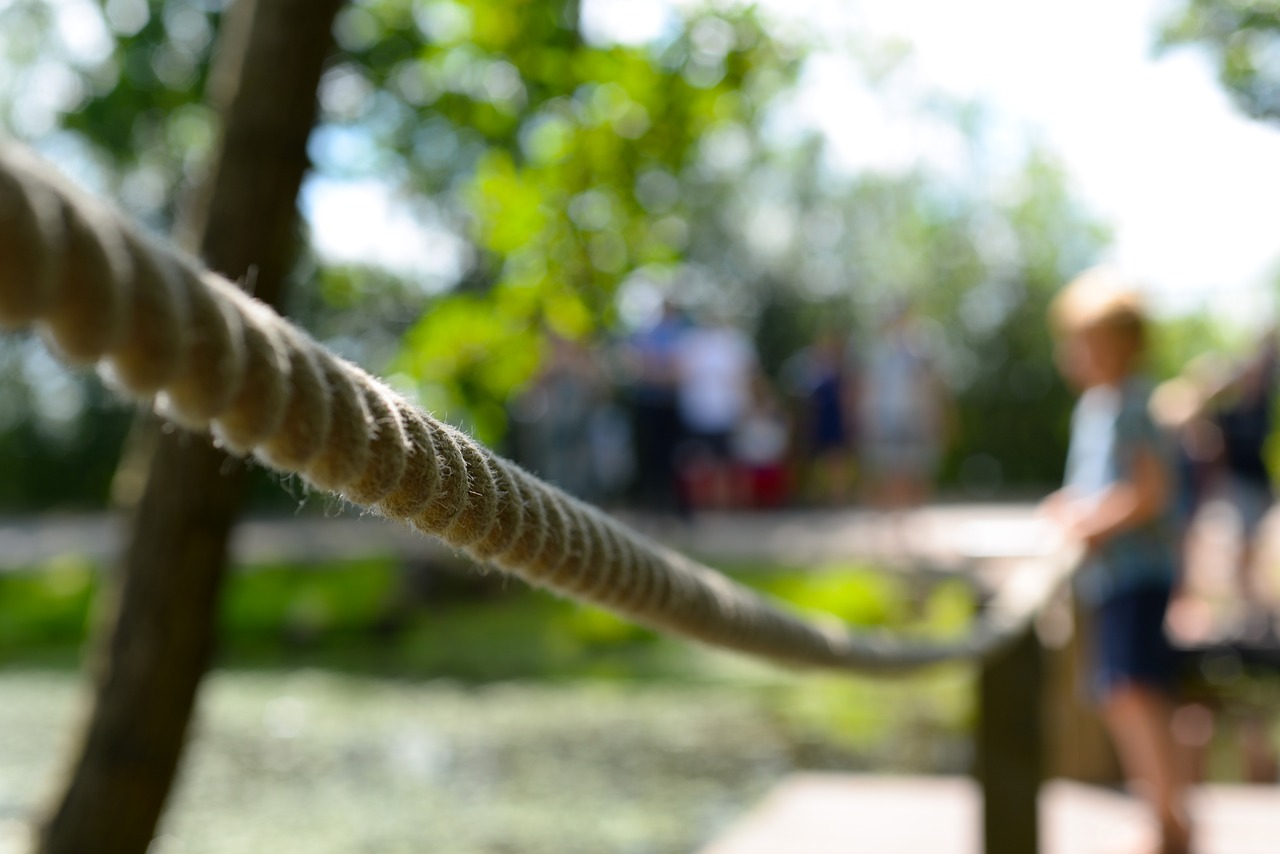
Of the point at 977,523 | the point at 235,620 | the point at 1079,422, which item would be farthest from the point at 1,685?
the point at 977,523

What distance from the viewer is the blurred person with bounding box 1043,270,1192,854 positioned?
3393 mm

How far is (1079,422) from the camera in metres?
3.81

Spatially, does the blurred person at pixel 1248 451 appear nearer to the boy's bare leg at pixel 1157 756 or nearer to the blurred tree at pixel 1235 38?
the blurred tree at pixel 1235 38

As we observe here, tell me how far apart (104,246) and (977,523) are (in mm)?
13192

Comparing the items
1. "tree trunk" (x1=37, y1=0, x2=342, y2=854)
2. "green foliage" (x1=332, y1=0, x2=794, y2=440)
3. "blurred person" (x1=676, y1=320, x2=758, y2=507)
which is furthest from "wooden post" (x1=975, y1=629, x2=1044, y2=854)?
"blurred person" (x1=676, y1=320, x2=758, y2=507)

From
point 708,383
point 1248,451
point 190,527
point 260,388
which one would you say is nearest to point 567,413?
point 708,383

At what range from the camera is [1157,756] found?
3.43m

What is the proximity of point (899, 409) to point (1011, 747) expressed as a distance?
6799 millimetres

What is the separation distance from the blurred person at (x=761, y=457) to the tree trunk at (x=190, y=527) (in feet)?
45.1

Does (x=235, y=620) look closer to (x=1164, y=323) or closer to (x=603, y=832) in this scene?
(x=603, y=832)

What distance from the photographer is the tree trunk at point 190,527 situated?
108 inches

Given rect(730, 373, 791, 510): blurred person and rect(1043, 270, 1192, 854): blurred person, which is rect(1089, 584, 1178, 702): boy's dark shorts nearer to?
rect(1043, 270, 1192, 854): blurred person

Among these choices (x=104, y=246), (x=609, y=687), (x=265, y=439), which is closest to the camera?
(x=104, y=246)

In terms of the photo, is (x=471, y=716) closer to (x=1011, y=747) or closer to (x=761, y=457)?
(x=1011, y=747)
